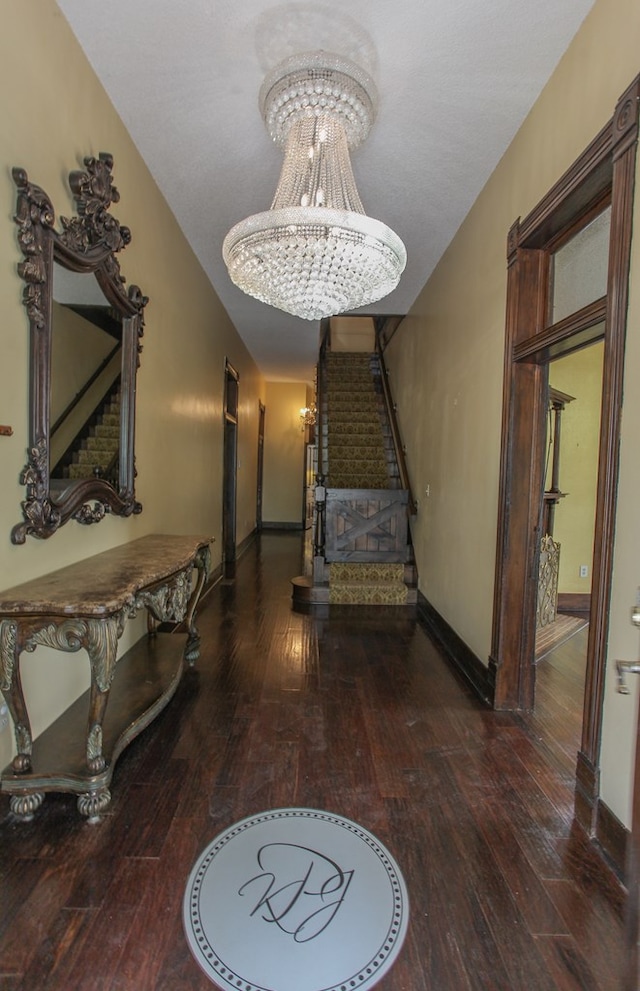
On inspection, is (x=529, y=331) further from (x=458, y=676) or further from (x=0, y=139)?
(x=0, y=139)

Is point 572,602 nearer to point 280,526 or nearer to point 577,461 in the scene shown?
point 577,461

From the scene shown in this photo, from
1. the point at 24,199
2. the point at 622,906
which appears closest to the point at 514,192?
the point at 24,199

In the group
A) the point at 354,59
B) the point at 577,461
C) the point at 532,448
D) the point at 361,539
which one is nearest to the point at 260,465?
the point at 361,539

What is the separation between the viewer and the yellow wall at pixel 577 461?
477 cm

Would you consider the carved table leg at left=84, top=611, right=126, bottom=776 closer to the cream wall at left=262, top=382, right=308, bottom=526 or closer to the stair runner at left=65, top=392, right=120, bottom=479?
the stair runner at left=65, top=392, right=120, bottom=479

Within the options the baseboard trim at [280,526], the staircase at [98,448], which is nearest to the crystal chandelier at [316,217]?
the staircase at [98,448]

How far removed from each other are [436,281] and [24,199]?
3563 mm

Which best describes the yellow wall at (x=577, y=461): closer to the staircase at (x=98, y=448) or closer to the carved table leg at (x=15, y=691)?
the staircase at (x=98, y=448)

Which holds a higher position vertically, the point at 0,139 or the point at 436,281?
the point at 436,281

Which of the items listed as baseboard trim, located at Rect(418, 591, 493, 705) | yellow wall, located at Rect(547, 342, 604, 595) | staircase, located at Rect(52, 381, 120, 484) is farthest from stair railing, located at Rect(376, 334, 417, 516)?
staircase, located at Rect(52, 381, 120, 484)

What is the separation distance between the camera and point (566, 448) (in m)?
4.87

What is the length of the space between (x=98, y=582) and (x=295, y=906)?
1.35 m

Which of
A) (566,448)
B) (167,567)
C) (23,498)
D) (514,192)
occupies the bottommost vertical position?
(167,567)

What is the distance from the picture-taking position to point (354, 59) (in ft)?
7.04
